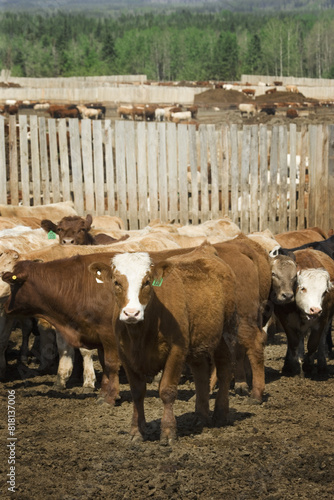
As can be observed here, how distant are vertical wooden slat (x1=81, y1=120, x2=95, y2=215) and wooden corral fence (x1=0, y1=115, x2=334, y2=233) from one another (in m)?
0.02

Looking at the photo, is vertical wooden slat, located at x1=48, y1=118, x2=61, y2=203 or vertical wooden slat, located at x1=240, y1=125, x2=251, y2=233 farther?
vertical wooden slat, located at x1=240, y1=125, x2=251, y2=233

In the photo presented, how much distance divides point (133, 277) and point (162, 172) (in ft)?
32.5

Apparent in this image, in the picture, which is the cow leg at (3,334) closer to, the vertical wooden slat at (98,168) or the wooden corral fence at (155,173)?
the wooden corral fence at (155,173)

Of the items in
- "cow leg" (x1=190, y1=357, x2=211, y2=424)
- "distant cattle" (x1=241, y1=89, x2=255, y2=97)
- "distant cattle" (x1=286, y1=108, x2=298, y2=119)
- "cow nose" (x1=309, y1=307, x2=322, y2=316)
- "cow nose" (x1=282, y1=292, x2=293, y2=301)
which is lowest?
"cow leg" (x1=190, y1=357, x2=211, y2=424)

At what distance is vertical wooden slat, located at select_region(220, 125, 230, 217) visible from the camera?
15984mm

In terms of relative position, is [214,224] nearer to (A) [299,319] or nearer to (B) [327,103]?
(A) [299,319]

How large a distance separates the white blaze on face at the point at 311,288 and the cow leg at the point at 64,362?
8.88 ft

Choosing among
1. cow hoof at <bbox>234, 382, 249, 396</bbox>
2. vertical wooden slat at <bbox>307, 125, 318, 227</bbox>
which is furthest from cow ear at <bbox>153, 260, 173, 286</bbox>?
vertical wooden slat at <bbox>307, 125, 318, 227</bbox>

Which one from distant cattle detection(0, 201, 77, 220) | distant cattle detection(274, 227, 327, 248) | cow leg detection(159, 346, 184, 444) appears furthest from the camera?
distant cattle detection(0, 201, 77, 220)

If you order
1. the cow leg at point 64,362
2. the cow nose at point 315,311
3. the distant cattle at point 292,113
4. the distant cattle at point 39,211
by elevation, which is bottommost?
the cow leg at point 64,362

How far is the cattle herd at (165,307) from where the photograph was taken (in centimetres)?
644

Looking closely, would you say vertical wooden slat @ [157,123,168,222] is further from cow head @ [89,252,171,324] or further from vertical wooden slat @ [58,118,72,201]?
A: cow head @ [89,252,171,324]

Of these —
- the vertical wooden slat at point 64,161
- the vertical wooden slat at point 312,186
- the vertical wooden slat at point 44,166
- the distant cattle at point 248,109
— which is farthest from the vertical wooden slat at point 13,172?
the distant cattle at point 248,109

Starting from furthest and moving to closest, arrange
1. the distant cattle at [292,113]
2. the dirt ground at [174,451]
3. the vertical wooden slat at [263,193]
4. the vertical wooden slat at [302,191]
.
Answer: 1. the distant cattle at [292,113]
2. the vertical wooden slat at [302,191]
3. the vertical wooden slat at [263,193]
4. the dirt ground at [174,451]
